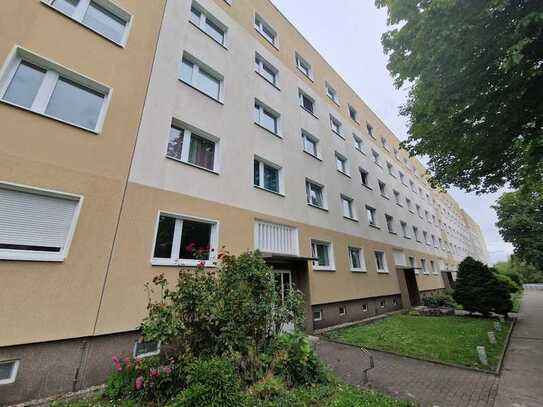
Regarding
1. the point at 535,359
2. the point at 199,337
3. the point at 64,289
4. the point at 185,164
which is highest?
the point at 185,164

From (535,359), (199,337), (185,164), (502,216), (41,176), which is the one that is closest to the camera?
(199,337)

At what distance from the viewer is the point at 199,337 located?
4906 millimetres

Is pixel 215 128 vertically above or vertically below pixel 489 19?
below

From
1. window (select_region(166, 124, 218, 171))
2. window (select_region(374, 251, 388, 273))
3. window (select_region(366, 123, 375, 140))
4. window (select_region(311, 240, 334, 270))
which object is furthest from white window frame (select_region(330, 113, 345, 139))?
window (select_region(166, 124, 218, 171))

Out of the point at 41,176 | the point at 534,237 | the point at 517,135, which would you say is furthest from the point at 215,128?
the point at 534,237

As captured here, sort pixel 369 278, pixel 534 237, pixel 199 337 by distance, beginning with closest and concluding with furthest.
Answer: pixel 199 337
pixel 369 278
pixel 534 237

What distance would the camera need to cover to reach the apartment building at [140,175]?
4945mm

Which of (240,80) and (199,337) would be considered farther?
(240,80)

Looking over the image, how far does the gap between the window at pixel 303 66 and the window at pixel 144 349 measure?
1696 cm

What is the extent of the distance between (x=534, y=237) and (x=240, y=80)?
1721 inches

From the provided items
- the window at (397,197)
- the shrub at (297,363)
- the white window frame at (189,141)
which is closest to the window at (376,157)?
the window at (397,197)

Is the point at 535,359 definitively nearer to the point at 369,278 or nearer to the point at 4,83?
the point at 369,278

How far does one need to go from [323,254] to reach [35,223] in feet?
36.2

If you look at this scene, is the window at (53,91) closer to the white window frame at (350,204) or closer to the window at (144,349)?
the window at (144,349)
